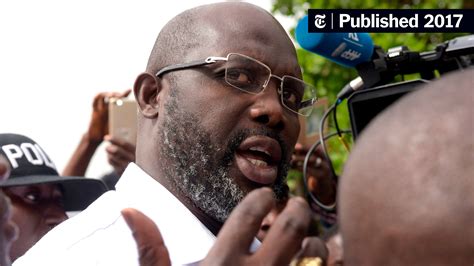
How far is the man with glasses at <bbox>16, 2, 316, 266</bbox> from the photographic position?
2.32 meters

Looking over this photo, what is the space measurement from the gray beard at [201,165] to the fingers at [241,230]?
1120 mm

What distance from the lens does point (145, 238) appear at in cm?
132

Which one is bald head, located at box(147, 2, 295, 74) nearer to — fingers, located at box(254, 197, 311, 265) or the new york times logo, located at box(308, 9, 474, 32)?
the new york times logo, located at box(308, 9, 474, 32)

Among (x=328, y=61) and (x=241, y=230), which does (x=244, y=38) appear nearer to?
(x=241, y=230)

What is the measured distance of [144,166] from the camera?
8.15 ft

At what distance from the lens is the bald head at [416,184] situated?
95cm

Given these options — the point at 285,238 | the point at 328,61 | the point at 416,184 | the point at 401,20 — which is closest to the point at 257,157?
the point at 401,20

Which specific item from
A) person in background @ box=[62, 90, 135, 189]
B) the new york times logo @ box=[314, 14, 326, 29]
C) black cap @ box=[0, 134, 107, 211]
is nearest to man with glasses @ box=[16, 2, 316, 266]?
the new york times logo @ box=[314, 14, 326, 29]

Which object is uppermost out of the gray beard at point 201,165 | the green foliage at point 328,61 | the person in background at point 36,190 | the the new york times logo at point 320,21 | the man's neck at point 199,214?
the the new york times logo at point 320,21

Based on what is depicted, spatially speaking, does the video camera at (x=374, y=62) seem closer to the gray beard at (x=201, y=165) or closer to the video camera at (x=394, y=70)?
the video camera at (x=394, y=70)

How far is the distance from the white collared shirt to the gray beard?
5 cm

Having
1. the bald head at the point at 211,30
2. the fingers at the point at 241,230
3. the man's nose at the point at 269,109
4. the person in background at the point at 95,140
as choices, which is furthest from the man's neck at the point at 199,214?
the person in background at the point at 95,140

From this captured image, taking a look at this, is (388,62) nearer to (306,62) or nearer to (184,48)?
(184,48)

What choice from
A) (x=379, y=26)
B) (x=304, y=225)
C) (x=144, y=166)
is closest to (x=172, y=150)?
(x=144, y=166)
